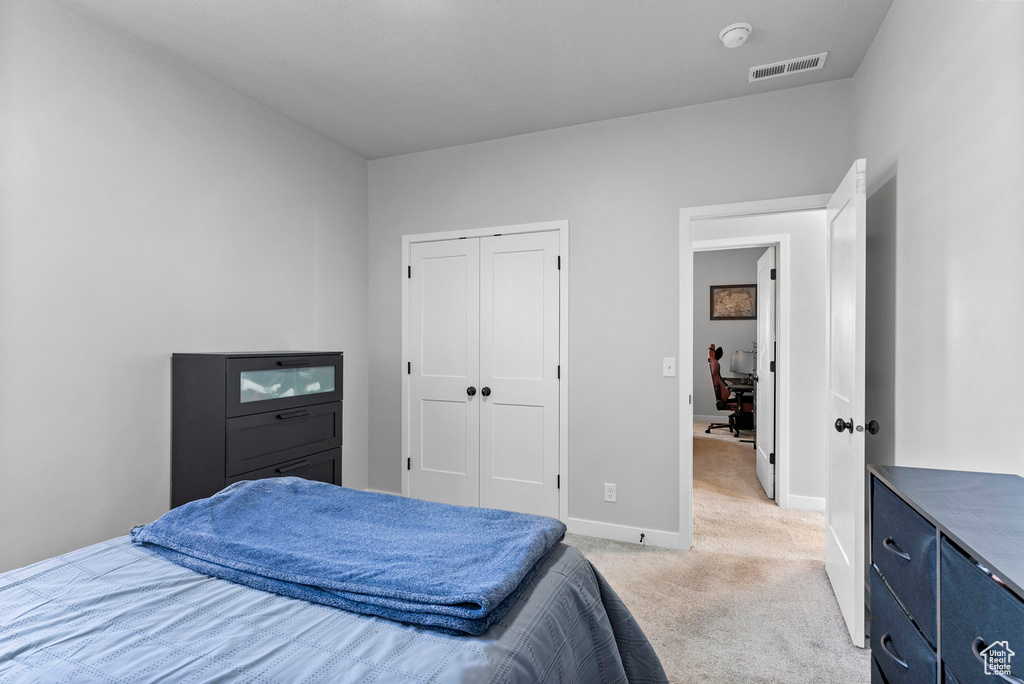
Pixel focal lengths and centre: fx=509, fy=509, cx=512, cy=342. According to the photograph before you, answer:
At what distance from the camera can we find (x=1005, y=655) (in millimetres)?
705

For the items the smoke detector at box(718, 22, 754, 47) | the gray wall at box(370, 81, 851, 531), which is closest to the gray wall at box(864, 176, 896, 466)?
the gray wall at box(370, 81, 851, 531)

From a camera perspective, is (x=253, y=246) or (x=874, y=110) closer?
(x=874, y=110)

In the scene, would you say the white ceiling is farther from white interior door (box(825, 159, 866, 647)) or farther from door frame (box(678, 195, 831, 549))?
white interior door (box(825, 159, 866, 647))

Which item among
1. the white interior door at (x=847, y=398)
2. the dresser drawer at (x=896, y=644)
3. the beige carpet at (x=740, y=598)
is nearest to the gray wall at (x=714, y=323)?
the beige carpet at (x=740, y=598)

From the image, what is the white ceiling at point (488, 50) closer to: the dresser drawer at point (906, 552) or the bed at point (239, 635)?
the dresser drawer at point (906, 552)

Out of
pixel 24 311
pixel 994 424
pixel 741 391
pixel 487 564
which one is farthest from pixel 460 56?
pixel 741 391

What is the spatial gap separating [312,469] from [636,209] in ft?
8.28

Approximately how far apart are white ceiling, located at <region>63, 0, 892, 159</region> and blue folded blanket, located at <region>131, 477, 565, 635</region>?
2052mm

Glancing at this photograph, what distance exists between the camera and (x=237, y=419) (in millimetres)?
2451

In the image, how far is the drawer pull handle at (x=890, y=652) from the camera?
111 centimetres

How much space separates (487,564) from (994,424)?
1391 millimetres

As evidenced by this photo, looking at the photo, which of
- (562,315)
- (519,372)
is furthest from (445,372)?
(562,315)

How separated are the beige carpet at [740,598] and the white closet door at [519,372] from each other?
56cm

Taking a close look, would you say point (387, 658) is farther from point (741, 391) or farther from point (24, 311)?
point (741, 391)
